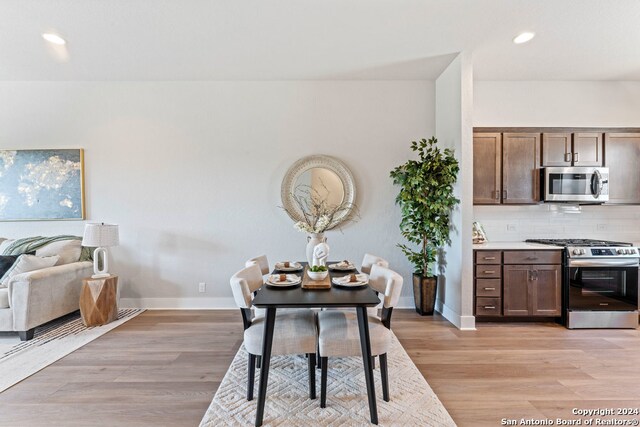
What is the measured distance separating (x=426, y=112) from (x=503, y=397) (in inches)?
128

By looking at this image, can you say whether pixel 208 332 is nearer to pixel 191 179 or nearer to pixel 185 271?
pixel 185 271

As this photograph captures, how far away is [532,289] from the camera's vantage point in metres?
3.50

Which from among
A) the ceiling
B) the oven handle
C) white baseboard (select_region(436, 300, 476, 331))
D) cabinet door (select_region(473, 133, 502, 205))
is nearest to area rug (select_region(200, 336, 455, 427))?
white baseboard (select_region(436, 300, 476, 331))

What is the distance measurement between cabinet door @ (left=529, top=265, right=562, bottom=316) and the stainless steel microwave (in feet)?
2.76

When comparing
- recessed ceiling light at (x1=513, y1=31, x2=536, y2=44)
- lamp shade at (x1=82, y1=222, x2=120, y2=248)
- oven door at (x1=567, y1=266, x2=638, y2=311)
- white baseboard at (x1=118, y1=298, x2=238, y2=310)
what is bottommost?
white baseboard at (x1=118, y1=298, x2=238, y2=310)

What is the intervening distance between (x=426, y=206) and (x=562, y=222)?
A: 6.44 feet

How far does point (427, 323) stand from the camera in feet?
11.7

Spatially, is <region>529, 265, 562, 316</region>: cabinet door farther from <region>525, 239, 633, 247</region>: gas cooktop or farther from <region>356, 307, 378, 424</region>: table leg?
<region>356, 307, 378, 424</region>: table leg

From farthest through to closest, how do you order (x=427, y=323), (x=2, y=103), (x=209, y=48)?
(x=2, y=103) < (x=427, y=323) < (x=209, y=48)

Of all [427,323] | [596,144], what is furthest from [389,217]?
[596,144]

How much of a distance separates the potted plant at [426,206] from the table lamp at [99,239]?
339 centimetres

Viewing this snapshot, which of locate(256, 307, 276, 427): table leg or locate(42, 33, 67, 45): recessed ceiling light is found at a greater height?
locate(42, 33, 67, 45): recessed ceiling light

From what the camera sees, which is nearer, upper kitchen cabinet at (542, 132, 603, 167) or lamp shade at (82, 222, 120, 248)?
lamp shade at (82, 222, 120, 248)

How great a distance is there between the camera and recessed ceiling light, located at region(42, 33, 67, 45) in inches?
120
